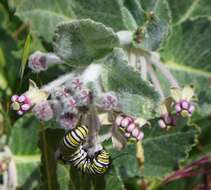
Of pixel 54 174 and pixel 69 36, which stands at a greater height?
pixel 69 36

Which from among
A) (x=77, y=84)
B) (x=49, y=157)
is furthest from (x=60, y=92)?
(x=49, y=157)

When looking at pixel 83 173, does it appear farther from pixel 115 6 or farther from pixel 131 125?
pixel 115 6

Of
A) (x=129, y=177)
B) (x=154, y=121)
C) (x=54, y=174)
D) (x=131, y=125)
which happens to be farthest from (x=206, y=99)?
(x=54, y=174)

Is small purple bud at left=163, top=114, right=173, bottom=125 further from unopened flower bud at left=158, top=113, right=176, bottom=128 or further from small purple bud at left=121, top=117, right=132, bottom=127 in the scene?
small purple bud at left=121, top=117, right=132, bottom=127

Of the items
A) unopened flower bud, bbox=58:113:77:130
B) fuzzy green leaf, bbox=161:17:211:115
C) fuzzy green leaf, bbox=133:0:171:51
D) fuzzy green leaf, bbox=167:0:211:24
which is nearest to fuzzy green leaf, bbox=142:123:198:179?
fuzzy green leaf, bbox=161:17:211:115

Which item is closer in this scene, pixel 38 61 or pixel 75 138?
pixel 75 138

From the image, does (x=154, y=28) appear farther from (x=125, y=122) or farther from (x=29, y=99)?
(x=29, y=99)
